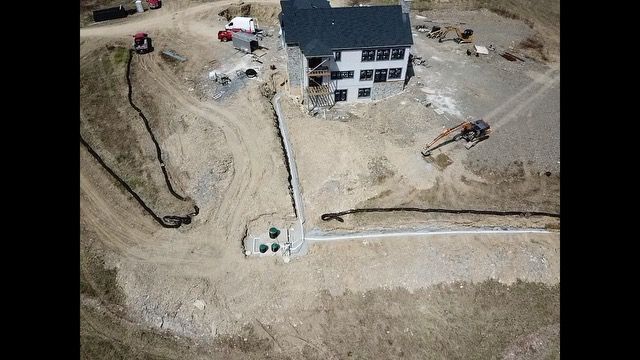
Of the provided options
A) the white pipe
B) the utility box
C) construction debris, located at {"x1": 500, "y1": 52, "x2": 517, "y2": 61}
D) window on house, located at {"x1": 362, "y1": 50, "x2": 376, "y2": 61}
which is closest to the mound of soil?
the utility box

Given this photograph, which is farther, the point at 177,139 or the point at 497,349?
the point at 177,139

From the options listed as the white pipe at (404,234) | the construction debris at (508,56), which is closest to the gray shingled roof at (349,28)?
the construction debris at (508,56)

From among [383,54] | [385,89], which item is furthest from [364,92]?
[383,54]

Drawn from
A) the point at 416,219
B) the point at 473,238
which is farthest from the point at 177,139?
the point at 473,238

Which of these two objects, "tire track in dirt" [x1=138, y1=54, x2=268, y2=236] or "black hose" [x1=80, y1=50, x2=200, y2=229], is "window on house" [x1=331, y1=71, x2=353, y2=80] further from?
"black hose" [x1=80, y1=50, x2=200, y2=229]
